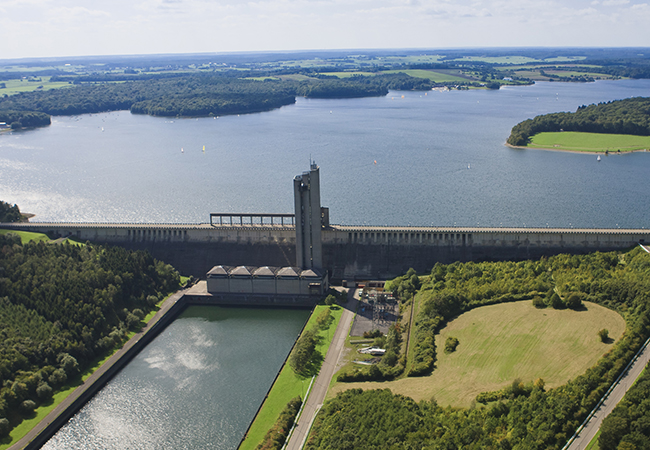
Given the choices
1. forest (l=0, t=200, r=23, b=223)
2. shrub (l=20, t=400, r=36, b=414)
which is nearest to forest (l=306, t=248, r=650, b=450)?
shrub (l=20, t=400, r=36, b=414)

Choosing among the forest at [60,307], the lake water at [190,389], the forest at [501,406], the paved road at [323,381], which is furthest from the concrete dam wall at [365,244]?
the forest at [501,406]

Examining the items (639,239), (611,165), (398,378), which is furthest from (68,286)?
(611,165)

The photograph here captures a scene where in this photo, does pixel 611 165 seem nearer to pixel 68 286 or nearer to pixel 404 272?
pixel 404 272

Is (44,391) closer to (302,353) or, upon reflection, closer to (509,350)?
(302,353)

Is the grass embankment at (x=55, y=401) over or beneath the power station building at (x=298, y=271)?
beneath

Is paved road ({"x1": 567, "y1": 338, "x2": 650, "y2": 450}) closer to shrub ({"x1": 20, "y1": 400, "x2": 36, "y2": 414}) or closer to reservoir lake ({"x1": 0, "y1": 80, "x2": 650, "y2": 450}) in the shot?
reservoir lake ({"x1": 0, "y1": 80, "x2": 650, "y2": 450})

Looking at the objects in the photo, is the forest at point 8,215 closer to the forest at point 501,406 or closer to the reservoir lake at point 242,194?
the reservoir lake at point 242,194
